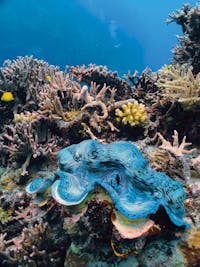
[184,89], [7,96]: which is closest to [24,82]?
[7,96]

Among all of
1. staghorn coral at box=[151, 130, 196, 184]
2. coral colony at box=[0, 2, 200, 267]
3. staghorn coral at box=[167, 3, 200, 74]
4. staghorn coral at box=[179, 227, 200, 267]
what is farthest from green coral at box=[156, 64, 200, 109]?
staghorn coral at box=[179, 227, 200, 267]

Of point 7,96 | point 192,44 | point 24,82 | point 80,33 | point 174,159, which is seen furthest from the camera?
point 80,33

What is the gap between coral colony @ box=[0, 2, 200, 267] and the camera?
1722 mm

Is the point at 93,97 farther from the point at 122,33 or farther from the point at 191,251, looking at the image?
the point at 122,33

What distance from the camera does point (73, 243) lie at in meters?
2.00

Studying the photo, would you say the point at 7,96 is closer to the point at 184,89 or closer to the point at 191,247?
the point at 184,89

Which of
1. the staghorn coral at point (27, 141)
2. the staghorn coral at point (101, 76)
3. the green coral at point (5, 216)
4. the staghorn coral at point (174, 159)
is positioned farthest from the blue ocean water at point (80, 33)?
the green coral at point (5, 216)

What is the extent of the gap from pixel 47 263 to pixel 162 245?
1.13 m

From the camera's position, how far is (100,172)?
192 centimetres

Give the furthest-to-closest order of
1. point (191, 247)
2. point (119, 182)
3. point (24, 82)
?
point (24, 82) < point (119, 182) < point (191, 247)

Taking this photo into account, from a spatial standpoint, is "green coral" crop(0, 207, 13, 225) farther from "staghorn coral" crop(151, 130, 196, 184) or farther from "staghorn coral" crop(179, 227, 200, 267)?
"staghorn coral" crop(179, 227, 200, 267)

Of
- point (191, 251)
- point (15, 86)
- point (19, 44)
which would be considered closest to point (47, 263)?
point (191, 251)

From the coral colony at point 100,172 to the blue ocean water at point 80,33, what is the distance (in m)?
29.8

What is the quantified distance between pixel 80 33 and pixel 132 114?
171 ft
